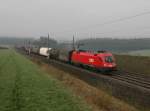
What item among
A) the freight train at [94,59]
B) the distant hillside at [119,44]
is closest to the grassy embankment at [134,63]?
the freight train at [94,59]

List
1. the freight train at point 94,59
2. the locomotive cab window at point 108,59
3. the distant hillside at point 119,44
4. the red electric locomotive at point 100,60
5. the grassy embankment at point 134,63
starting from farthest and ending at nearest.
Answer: the distant hillside at point 119,44
the grassy embankment at point 134,63
the locomotive cab window at point 108,59
the freight train at point 94,59
the red electric locomotive at point 100,60

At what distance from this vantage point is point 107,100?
18.6 meters

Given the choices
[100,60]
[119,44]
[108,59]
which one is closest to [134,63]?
A: [108,59]

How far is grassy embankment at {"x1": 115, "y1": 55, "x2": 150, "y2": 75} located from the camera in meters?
36.0

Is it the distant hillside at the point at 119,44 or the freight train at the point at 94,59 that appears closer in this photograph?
the freight train at the point at 94,59

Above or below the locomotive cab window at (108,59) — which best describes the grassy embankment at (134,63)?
below

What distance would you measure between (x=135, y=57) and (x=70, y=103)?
26.8 metres

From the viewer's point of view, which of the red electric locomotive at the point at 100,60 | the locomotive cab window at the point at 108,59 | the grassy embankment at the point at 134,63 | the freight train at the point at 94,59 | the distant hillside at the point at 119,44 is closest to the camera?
the red electric locomotive at the point at 100,60

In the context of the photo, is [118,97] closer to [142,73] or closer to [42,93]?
[42,93]

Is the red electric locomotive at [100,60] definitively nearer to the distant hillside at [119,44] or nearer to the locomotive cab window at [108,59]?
the locomotive cab window at [108,59]

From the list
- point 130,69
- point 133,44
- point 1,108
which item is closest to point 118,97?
point 1,108

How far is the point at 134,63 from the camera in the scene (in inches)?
1533

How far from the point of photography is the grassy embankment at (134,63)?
118 feet

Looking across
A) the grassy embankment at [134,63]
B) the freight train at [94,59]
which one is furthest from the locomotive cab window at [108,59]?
the grassy embankment at [134,63]
